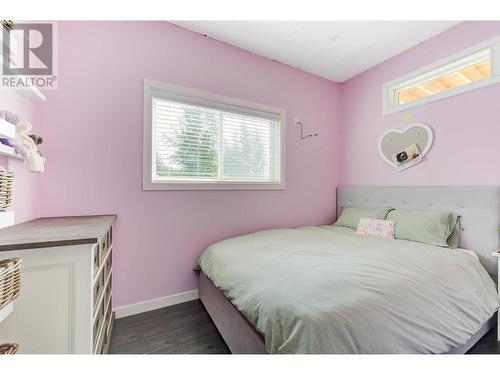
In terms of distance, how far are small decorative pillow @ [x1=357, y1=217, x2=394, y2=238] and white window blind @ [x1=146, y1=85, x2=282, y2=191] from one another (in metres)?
1.04

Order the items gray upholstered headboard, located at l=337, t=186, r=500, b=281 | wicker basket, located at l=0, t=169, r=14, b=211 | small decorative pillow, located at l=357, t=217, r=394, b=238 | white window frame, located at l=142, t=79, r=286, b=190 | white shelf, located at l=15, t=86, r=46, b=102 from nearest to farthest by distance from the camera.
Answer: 1. wicker basket, located at l=0, t=169, r=14, b=211
2. white shelf, located at l=15, t=86, r=46, b=102
3. gray upholstered headboard, located at l=337, t=186, r=500, b=281
4. white window frame, located at l=142, t=79, r=286, b=190
5. small decorative pillow, located at l=357, t=217, r=394, b=238

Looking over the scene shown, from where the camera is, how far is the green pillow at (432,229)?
194cm

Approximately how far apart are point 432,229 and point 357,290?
1.46 meters

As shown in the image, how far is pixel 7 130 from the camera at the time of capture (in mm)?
1094

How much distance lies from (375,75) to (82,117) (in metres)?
3.23

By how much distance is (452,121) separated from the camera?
2082mm

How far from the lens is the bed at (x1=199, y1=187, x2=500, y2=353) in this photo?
2.98ft

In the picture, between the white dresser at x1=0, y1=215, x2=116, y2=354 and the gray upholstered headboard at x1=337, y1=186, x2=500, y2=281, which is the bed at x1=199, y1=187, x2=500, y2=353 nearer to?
the gray upholstered headboard at x1=337, y1=186, x2=500, y2=281

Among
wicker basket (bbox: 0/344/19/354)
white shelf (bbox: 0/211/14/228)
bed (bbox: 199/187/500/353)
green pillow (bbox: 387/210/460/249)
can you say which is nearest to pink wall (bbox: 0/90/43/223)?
white shelf (bbox: 0/211/14/228)

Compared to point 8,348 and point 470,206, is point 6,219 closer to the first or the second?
point 8,348

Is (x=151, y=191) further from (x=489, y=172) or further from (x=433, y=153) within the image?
(x=489, y=172)

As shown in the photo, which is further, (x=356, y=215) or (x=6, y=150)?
(x=356, y=215)

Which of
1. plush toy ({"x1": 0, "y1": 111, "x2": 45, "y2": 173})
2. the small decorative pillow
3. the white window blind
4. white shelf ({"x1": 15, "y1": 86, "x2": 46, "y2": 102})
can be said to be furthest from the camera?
the small decorative pillow

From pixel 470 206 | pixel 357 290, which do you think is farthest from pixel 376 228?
pixel 357 290
